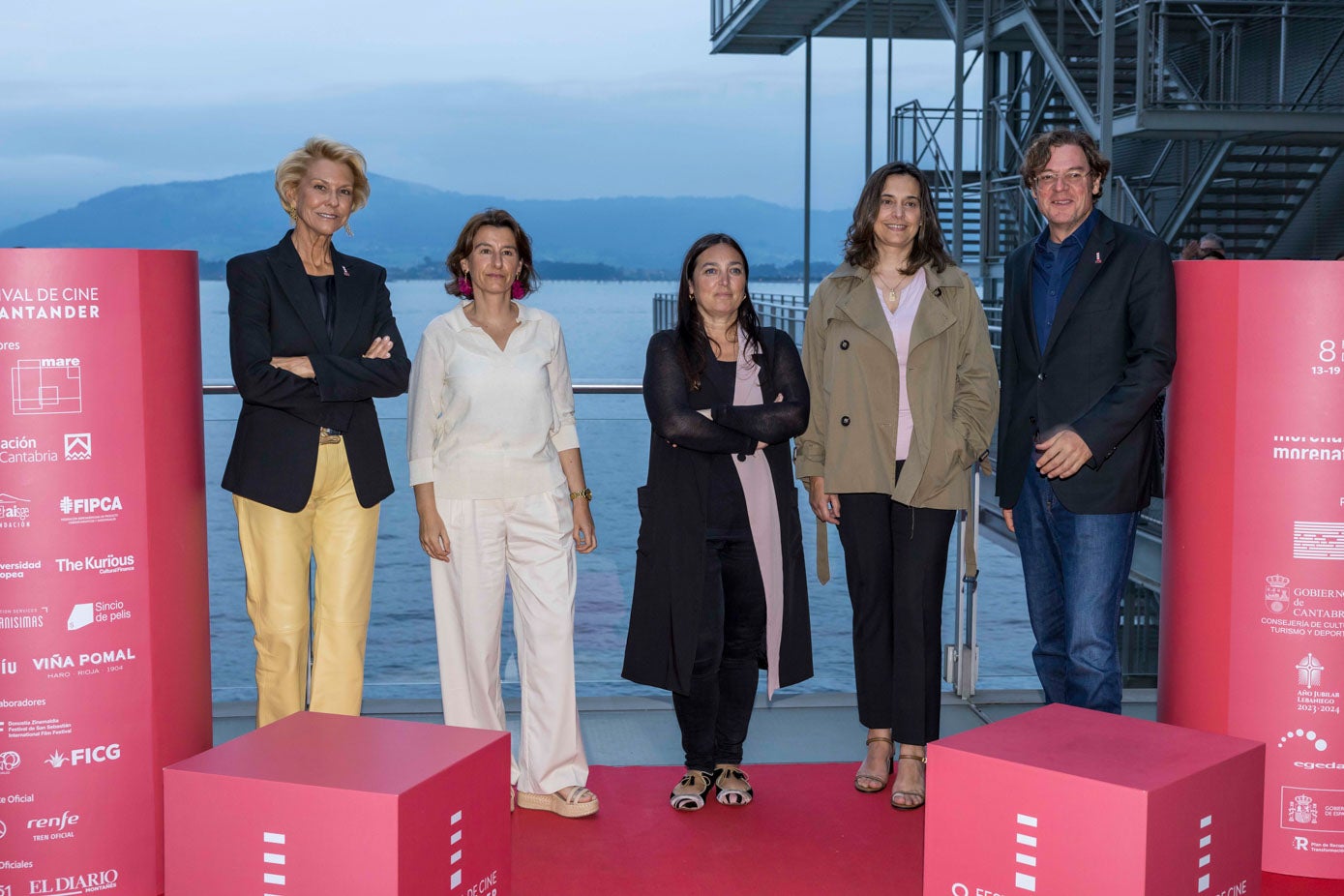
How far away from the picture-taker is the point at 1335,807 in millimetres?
2973

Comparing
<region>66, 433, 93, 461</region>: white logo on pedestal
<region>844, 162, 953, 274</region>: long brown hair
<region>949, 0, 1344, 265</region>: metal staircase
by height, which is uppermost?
<region>949, 0, 1344, 265</region>: metal staircase

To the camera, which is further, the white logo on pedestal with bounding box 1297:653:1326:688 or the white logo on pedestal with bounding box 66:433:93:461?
the white logo on pedestal with bounding box 1297:653:1326:688

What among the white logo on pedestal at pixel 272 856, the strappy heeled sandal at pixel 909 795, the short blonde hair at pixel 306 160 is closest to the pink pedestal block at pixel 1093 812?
the strappy heeled sandal at pixel 909 795

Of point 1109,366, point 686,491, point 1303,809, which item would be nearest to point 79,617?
point 686,491

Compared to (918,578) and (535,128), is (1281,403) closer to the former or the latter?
(918,578)

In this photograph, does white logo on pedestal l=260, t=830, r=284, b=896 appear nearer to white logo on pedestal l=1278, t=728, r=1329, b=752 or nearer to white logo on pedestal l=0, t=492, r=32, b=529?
white logo on pedestal l=0, t=492, r=32, b=529

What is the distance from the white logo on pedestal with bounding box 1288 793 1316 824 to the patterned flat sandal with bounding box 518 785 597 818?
1.66m

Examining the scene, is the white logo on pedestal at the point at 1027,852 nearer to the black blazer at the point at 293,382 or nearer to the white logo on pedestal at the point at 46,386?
the black blazer at the point at 293,382

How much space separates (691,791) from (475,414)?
1122 mm

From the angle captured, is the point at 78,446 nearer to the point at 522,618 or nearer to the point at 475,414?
the point at 475,414

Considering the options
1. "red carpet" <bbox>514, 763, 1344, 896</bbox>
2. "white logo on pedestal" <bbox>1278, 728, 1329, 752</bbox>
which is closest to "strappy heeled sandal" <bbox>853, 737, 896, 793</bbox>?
"red carpet" <bbox>514, 763, 1344, 896</bbox>

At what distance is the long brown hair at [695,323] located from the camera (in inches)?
129

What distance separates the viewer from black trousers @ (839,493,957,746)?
3.38 meters

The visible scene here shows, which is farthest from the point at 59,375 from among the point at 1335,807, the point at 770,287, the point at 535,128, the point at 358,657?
the point at 535,128
